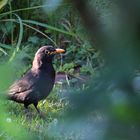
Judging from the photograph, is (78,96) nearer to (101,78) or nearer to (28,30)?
(101,78)

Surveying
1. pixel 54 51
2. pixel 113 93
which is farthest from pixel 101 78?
pixel 54 51

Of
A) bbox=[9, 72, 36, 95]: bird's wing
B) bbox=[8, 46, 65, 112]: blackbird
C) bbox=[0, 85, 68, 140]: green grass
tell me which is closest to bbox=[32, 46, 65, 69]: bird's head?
bbox=[8, 46, 65, 112]: blackbird

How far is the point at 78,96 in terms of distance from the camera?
0.85m

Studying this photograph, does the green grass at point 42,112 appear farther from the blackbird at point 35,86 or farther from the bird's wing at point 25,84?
the bird's wing at point 25,84

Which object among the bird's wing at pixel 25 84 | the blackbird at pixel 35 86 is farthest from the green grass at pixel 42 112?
the bird's wing at pixel 25 84

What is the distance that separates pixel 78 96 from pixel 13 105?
4932mm

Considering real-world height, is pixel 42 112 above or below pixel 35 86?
below

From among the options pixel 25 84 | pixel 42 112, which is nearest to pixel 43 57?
pixel 25 84

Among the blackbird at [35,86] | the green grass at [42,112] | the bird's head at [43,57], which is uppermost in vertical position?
the bird's head at [43,57]

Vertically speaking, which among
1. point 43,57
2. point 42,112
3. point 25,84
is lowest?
point 42,112

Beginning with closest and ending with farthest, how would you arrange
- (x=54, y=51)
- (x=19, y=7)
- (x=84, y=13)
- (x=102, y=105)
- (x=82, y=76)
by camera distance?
(x=84, y=13) < (x=102, y=105) < (x=54, y=51) < (x=82, y=76) < (x=19, y=7)

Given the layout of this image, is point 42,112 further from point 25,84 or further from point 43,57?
point 43,57

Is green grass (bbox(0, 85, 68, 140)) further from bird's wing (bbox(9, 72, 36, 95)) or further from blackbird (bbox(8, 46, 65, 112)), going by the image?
bird's wing (bbox(9, 72, 36, 95))

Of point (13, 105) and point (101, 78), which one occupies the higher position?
point (101, 78)
